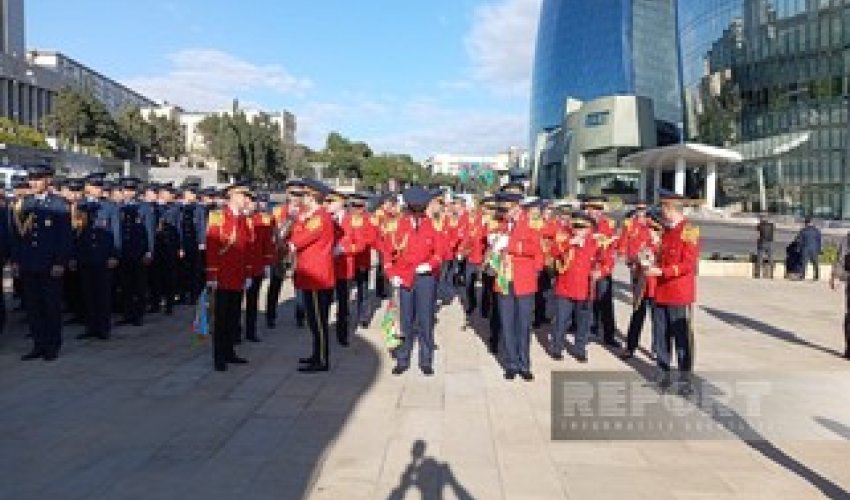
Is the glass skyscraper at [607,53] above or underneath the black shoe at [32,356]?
above

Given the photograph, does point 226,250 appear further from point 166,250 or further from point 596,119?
point 596,119

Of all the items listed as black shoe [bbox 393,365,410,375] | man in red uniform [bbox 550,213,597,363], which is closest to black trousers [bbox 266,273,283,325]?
black shoe [bbox 393,365,410,375]

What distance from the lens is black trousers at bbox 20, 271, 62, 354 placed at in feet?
26.1

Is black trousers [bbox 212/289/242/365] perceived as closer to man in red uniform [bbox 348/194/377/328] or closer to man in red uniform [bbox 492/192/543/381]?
man in red uniform [bbox 492/192/543/381]

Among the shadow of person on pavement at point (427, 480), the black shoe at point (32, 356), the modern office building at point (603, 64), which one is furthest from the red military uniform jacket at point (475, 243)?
the modern office building at point (603, 64)

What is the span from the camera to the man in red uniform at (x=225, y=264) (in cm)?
770

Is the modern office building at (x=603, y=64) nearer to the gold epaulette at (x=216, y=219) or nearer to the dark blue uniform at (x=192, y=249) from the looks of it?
the dark blue uniform at (x=192, y=249)

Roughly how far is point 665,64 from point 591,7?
15169 millimetres

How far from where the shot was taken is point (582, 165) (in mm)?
93688

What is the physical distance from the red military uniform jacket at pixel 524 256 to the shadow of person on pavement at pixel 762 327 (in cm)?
504

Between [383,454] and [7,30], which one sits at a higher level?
[7,30]

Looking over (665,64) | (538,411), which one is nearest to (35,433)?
(538,411)

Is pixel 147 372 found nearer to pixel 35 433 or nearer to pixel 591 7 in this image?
pixel 35 433

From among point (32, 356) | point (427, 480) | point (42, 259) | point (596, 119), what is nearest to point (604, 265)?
point (427, 480)
